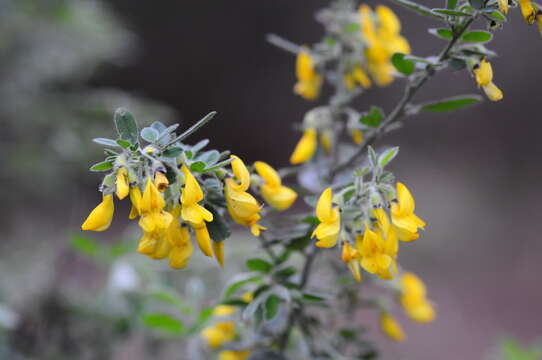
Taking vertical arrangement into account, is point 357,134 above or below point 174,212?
above

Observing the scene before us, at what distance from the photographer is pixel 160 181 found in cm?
63

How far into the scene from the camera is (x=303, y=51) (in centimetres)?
108

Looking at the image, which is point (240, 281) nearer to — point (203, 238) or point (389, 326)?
point (203, 238)

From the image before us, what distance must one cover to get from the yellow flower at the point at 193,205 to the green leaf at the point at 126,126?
0.09 m

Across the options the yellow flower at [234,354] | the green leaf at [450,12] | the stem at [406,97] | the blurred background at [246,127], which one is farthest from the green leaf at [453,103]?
the blurred background at [246,127]

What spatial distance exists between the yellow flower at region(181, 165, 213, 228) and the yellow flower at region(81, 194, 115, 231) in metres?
0.09

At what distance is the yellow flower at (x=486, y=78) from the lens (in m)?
0.71

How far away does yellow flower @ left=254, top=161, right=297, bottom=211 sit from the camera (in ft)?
2.64

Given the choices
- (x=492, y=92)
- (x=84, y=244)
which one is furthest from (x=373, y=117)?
(x=84, y=244)

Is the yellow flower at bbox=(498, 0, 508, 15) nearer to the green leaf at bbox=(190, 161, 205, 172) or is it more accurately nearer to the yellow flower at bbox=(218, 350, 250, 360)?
the green leaf at bbox=(190, 161, 205, 172)

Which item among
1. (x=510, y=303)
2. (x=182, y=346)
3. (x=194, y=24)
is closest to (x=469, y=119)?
(x=510, y=303)

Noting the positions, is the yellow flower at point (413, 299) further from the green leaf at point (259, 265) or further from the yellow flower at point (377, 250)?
the yellow flower at point (377, 250)

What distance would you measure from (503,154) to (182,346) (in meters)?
4.04

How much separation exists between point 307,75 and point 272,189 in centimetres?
37
